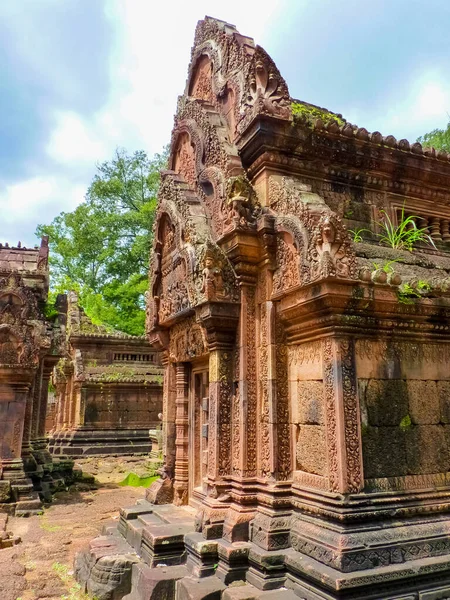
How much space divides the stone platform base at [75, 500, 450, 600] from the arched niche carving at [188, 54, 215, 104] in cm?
572

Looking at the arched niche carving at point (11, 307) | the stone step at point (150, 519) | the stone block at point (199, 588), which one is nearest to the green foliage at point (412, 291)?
the stone block at point (199, 588)

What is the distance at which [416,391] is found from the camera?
4.78 metres

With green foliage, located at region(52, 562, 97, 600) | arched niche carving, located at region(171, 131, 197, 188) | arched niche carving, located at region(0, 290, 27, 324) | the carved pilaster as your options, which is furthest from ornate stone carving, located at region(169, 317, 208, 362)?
arched niche carving, located at region(0, 290, 27, 324)

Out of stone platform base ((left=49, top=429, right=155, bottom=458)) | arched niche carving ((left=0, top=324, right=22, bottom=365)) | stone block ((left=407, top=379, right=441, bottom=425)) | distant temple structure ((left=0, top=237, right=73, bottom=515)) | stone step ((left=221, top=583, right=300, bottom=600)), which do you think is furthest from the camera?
stone platform base ((left=49, top=429, right=155, bottom=458))

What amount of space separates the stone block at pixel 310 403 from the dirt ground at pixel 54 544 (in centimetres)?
310

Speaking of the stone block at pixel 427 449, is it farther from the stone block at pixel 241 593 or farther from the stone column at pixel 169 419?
the stone column at pixel 169 419

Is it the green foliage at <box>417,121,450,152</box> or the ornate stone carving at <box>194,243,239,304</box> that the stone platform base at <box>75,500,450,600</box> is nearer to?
the ornate stone carving at <box>194,243,239,304</box>

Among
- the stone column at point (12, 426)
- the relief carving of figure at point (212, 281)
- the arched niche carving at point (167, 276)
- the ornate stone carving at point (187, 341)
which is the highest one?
the arched niche carving at point (167, 276)

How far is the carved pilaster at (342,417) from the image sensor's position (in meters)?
4.21

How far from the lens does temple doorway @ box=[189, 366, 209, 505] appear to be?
6539 mm

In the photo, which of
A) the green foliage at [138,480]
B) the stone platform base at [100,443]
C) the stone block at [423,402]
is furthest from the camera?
the stone platform base at [100,443]

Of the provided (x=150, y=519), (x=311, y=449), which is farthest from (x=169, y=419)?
(x=311, y=449)

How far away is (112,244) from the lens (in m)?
31.1

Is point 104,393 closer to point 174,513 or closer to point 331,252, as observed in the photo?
point 174,513
